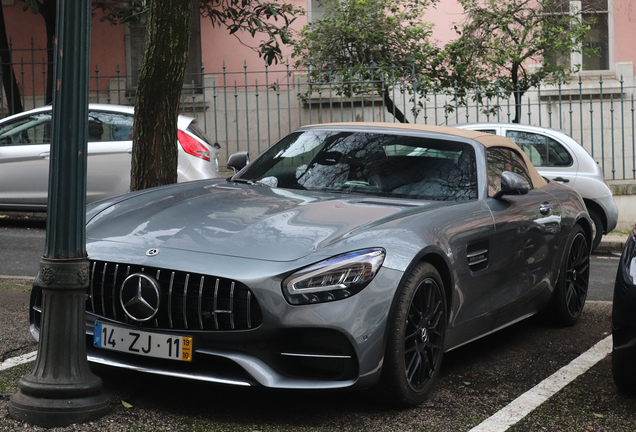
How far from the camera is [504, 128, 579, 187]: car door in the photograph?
10805 millimetres

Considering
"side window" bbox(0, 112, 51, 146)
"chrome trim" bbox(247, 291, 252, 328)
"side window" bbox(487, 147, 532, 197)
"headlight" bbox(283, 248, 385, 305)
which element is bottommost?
"chrome trim" bbox(247, 291, 252, 328)

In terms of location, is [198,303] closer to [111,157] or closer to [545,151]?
[111,157]

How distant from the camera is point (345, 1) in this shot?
49.2ft

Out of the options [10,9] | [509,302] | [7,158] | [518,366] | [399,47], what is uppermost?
[10,9]

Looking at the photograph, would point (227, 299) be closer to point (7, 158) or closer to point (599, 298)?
point (599, 298)

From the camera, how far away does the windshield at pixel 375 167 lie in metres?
5.20

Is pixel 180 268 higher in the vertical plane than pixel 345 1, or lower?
lower

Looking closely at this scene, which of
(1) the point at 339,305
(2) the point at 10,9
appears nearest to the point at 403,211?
(1) the point at 339,305

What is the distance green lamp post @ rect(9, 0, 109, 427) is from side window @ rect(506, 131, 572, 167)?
7.83 m

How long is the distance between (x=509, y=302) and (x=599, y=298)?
3.04 meters

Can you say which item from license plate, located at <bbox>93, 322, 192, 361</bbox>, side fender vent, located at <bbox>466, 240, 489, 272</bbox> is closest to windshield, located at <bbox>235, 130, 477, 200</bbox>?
side fender vent, located at <bbox>466, 240, 489, 272</bbox>

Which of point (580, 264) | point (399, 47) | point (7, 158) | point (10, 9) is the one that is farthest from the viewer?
point (10, 9)

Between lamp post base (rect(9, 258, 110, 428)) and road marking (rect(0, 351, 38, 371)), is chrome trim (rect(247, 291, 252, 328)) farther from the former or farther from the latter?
road marking (rect(0, 351, 38, 371))

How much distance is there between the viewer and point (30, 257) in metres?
8.95
